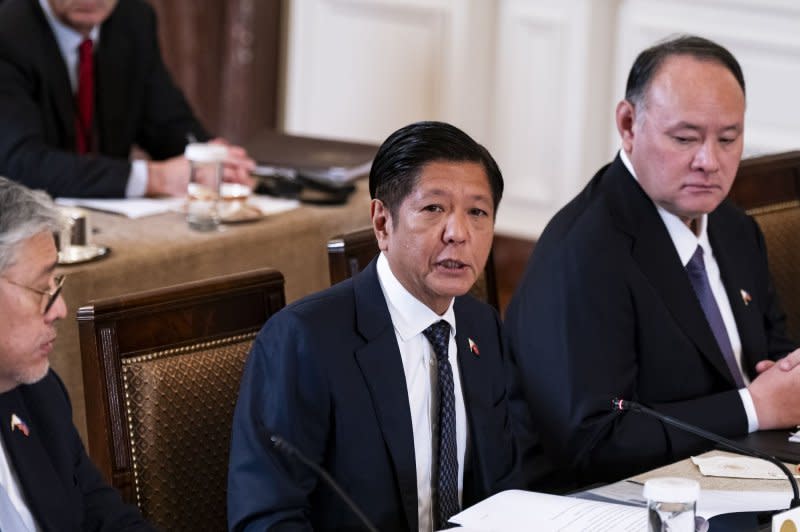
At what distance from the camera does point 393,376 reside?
6.87 feet

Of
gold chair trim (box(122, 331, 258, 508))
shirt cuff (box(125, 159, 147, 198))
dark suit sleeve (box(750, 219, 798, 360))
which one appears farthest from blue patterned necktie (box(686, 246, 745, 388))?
shirt cuff (box(125, 159, 147, 198))

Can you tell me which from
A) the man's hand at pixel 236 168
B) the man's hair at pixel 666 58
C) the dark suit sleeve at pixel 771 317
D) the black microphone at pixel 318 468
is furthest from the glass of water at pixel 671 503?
the man's hand at pixel 236 168

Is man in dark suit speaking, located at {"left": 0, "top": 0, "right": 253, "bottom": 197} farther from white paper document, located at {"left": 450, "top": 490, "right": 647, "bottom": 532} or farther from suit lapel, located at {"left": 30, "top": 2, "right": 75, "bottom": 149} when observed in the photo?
white paper document, located at {"left": 450, "top": 490, "right": 647, "bottom": 532}

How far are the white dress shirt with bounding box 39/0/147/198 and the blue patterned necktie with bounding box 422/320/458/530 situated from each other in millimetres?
1894

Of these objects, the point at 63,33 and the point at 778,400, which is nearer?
the point at 778,400

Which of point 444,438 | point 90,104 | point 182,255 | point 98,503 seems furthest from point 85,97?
point 444,438

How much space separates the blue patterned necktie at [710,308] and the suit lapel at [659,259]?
7 centimetres

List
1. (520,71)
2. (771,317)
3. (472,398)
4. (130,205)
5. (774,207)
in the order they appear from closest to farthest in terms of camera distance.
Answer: (472,398) → (771,317) → (774,207) → (130,205) → (520,71)

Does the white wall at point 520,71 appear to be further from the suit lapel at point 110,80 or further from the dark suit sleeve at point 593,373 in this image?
the dark suit sleeve at point 593,373

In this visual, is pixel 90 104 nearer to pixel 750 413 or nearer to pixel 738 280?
pixel 738 280

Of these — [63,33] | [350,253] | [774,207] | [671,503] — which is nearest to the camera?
[671,503]

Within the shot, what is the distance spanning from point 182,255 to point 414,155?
148cm

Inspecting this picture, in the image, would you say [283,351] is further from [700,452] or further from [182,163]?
[182,163]

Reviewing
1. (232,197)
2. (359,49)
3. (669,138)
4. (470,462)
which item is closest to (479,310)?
(470,462)
